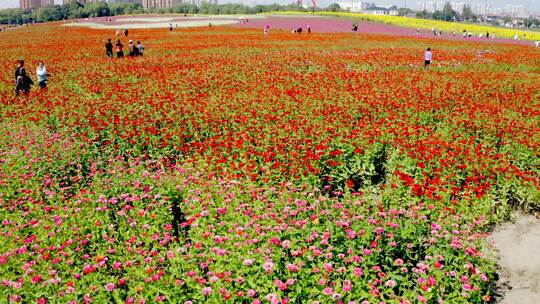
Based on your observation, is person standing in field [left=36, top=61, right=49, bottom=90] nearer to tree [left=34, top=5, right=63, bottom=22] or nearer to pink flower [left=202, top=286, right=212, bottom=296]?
pink flower [left=202, top=286, right=212, bottom=296]

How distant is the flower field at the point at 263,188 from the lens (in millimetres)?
4676

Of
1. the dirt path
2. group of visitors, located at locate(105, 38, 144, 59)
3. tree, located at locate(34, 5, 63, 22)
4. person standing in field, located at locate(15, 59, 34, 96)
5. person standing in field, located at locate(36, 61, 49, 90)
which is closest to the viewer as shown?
the dirt path

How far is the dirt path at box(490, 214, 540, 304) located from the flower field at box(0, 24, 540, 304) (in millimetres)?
272

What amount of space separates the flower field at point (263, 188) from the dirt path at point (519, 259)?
0.89ft

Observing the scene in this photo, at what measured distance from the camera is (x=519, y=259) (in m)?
6.30

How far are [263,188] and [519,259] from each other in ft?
13.3

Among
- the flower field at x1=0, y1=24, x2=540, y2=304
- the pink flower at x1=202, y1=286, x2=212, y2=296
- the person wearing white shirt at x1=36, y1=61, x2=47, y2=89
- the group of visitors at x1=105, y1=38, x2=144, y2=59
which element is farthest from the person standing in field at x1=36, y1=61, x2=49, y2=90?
the pink flower at x1=202, y1=286, x2=212, y2=296

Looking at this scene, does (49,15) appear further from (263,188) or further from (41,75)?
(263,188)

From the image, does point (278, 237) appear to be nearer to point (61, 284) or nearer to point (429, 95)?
point (61, 284)

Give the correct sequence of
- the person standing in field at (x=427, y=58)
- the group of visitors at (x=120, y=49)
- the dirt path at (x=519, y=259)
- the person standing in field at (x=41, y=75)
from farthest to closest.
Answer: the group of visitors at (x=120, y=49) → the person standing in field at (x=427, y=58) → the person standing in field at (x=41, y=75) → the dirt path at (x=519, y=259)

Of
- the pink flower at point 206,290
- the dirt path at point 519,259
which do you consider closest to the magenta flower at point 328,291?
the pink flower at point 206,290

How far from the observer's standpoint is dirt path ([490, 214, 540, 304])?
5.56 metres

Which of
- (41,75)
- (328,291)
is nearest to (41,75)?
(41,75)

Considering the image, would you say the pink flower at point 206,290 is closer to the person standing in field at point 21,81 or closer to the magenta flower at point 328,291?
the magenta flower at point 328,291
